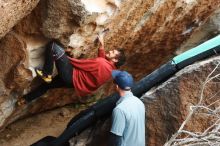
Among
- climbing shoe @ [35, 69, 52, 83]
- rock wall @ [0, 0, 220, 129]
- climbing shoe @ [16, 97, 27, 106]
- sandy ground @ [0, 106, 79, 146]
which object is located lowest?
sandy ground @ [0, 106, 79, 146]

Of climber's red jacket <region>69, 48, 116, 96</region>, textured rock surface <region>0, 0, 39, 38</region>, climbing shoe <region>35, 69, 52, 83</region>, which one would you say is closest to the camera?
textured rock surface <region>0, 0, 39, 38</region>

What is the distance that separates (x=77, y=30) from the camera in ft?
20.6

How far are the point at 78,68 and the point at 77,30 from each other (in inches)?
22.6

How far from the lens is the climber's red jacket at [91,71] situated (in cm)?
657

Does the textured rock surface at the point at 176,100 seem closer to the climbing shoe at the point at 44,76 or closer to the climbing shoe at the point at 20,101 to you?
the climbing shoe at the point at 44,76

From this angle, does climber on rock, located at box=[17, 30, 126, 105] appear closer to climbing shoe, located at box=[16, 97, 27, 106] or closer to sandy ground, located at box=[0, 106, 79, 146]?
climbing shoe, located at box=[16, 97, 27, 106]

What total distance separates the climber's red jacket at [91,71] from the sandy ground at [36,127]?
6.17ft

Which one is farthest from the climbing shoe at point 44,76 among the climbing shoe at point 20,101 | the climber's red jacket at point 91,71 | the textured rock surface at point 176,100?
the textured rock surface at point 176,100

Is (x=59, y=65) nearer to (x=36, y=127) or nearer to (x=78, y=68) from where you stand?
(x=78, y=68)

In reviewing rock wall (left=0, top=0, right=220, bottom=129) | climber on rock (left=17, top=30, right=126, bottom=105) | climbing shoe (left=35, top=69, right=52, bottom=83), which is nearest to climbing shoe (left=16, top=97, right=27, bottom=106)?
rock wall (left=0, top=0, right=220, bottom=129)

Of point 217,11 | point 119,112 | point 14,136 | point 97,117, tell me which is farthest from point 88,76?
point 217,11

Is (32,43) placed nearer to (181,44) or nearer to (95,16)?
(95,16)

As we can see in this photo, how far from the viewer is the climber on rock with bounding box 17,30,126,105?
6.34 meters

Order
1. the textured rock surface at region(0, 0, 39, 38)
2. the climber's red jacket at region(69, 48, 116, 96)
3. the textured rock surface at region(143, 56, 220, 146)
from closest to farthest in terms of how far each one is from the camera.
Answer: the textured rock surface at region(0, 0, 39, 38) < the textured rock surface at region(143, 56, 220, 146) < the climber's red jacket at region(69, 48, 116, 96)
